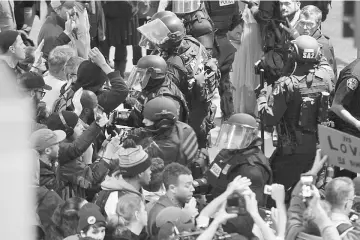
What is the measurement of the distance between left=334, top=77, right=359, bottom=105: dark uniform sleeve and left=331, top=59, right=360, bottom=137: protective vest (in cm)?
4

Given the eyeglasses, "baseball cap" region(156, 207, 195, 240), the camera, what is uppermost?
the camera

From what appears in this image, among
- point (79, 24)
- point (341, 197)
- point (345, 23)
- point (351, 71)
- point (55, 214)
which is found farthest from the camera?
point (79, 24)

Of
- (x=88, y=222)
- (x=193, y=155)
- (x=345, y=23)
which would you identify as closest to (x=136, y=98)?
(x=193, y=155)

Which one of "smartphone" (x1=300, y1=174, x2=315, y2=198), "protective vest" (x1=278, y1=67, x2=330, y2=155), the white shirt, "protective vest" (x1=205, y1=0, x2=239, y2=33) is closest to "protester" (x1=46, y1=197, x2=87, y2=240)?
"smartphone" (x1=300, y1=174, x2=315, y2=198)

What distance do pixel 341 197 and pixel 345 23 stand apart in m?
2.62

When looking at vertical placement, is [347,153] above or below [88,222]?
above

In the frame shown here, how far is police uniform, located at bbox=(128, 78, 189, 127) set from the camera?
7414 mm

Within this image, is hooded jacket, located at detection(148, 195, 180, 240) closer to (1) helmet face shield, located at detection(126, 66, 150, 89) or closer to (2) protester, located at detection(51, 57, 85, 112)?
(1) helmet face shield, located at detection(126, 66, 150, 89)

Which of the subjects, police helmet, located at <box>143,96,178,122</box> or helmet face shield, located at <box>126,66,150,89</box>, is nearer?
police helmet, located at <box>143,96,178,122</box>

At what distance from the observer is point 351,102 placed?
7578 millimetres

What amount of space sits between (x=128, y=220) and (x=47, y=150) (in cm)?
163

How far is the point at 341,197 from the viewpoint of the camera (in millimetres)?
4586

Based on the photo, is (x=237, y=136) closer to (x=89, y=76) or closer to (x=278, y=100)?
(x=278, y=100)

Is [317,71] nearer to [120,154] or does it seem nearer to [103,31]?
[120,154]
